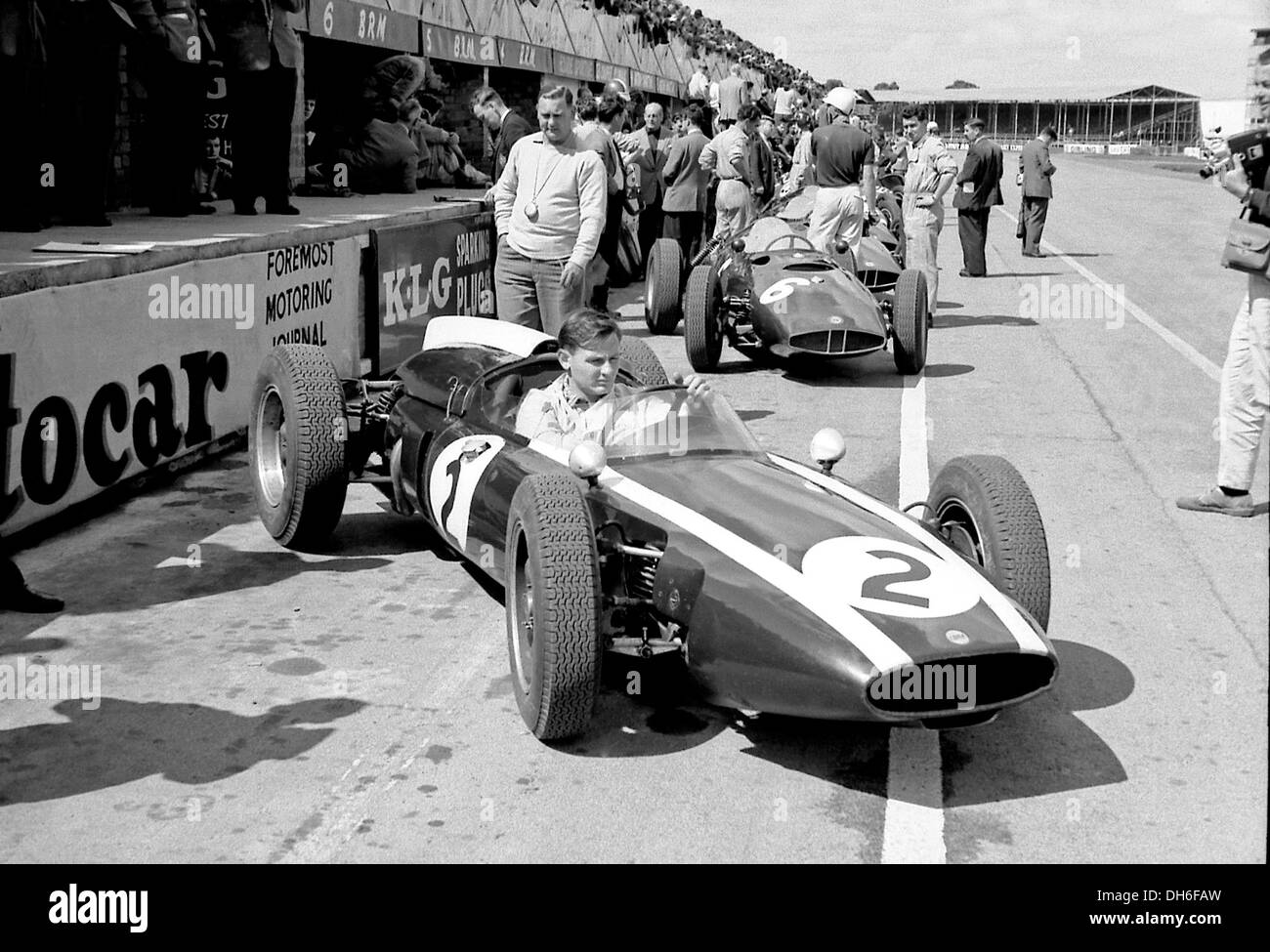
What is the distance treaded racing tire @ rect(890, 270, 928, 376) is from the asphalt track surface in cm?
296

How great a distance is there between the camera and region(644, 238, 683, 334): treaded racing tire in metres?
12.5

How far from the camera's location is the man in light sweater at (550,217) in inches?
321

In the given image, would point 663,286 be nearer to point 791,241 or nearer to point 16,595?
point 791,241

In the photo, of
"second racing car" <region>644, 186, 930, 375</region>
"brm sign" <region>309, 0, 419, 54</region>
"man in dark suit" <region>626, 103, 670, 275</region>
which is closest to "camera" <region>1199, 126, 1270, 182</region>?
"second racing car" <region>644, 186, 930, 375</region>

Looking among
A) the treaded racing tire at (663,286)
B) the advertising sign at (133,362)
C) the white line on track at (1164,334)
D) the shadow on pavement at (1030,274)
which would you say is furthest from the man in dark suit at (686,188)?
the advertising sign at (133,362)

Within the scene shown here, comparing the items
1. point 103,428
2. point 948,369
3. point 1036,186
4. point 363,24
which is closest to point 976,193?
point 1036,186

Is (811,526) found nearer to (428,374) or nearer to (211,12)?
(428,374)

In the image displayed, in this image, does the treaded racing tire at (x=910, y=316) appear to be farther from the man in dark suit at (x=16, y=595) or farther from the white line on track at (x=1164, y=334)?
the man in dark suit at (x=16, y=595)

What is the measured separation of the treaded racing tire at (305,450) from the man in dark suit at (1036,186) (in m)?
14.3

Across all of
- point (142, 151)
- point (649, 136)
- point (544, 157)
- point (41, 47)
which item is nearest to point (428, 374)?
point (544, 157)

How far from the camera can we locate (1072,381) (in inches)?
440

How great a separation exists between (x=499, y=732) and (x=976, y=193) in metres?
14.5
